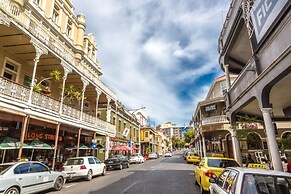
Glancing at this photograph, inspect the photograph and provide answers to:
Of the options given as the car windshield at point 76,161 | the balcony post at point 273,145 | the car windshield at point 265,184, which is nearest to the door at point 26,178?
the car windshield at point 76,161

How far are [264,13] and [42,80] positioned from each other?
1257 cm

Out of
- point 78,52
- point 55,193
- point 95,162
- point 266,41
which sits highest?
point 78,52

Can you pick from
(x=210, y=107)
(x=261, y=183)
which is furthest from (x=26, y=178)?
(x=210, y=107)

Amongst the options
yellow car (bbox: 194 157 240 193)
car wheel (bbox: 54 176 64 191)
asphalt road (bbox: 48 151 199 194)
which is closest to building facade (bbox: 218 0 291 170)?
yellow car (bbox: 194 157 240 193)

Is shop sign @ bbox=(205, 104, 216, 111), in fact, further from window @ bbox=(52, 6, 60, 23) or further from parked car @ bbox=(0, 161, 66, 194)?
parked car @ bbox=(0, 161, 66, 194)

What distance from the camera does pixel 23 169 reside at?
8.40m

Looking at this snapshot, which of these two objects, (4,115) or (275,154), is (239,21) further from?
(4,115)

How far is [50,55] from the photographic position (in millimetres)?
14156

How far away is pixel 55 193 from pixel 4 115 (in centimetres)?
494

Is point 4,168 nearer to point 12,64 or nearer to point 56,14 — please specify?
point 12,64

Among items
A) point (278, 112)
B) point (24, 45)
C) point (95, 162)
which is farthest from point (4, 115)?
point (278, 112)

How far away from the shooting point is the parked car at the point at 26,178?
290 inches

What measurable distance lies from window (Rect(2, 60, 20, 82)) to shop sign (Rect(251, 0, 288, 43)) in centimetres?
1435

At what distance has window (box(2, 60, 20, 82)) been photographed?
43.4 feet
